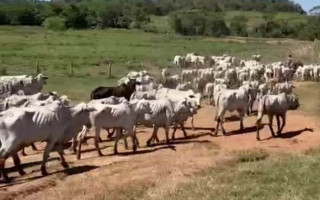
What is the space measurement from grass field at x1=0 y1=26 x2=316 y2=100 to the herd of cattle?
5.47m

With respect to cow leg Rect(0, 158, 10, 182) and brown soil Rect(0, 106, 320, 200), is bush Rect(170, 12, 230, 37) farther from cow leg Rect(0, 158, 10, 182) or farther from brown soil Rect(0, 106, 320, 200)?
cow leg Rect(0, 158, 10, 182)

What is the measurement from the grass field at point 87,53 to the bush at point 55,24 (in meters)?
4.48

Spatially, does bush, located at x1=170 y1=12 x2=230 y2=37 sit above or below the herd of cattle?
above

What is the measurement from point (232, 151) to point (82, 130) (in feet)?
14.8

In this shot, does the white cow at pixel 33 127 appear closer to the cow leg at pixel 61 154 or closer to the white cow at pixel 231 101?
the cow leg at pixel 61 154

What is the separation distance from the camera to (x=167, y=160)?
54.9 feet

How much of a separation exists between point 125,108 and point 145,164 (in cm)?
301

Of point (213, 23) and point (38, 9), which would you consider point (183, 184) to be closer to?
point (213, 23)

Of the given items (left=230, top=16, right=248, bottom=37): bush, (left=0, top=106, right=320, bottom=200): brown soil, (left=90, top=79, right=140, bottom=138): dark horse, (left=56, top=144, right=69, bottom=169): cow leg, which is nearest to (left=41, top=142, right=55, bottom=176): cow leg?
(left=0, top=106, right=320, bottom=200): brown soil

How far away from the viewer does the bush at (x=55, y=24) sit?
9469 centimetres

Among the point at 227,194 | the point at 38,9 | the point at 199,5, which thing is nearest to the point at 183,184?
the point at 227,194

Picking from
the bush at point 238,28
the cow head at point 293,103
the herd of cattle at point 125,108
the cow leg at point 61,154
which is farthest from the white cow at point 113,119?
the bush at point 238,28

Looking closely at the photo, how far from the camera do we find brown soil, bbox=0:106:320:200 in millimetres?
14039

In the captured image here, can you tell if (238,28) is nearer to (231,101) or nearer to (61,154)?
(231,101)
